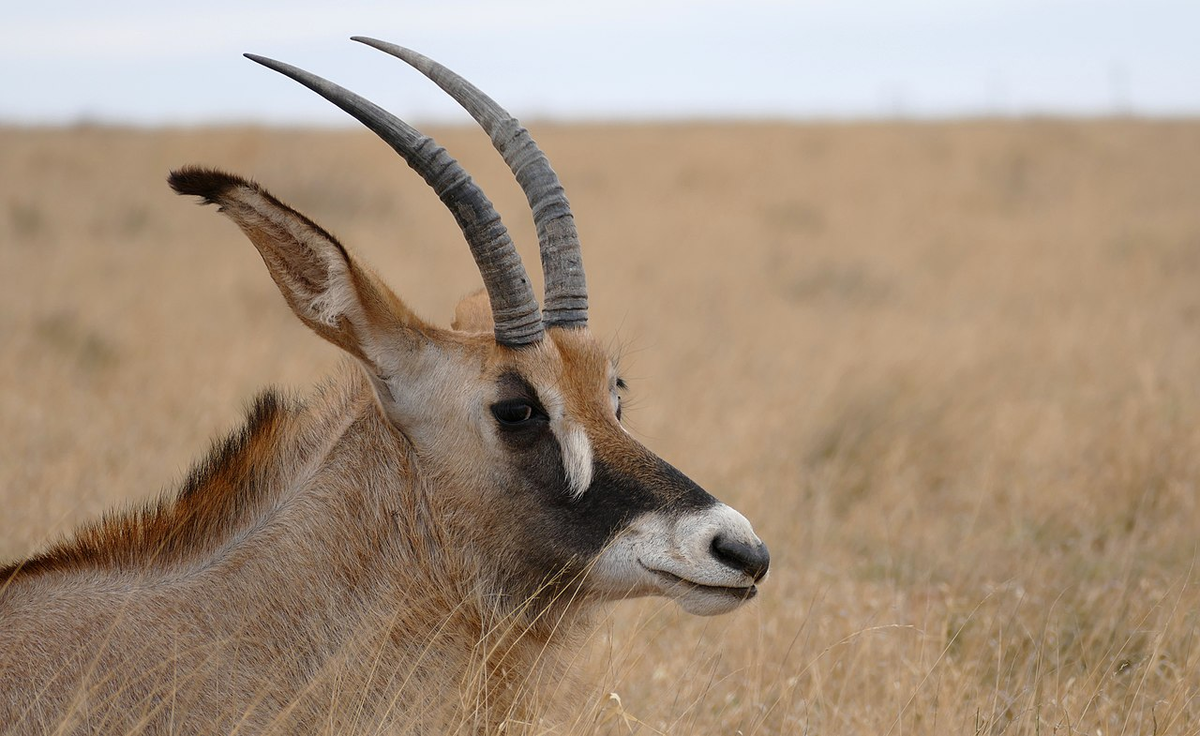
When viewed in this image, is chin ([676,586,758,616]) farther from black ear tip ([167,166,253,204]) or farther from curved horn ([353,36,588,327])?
black ear tip ([167,166,253,204])

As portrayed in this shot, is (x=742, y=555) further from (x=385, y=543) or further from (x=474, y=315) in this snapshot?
(x=474, y=315)

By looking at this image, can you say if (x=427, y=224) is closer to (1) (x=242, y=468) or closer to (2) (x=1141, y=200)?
(2) (x=1141, y=200)

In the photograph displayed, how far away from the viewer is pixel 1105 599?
5.19 m

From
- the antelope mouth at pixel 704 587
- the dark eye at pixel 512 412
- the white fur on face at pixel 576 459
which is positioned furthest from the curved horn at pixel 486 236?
the antelope mouth at pixel 704 587

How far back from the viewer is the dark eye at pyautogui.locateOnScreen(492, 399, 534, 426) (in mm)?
3533

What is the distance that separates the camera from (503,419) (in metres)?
3.55

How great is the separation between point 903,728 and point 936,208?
17.7 metres

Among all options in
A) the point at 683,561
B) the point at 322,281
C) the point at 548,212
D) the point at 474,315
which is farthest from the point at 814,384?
the point at 322,281

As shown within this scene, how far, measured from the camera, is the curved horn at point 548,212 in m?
3.89

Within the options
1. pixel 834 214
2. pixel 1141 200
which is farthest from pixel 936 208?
pixel 1141 200

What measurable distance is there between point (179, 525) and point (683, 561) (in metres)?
1.45

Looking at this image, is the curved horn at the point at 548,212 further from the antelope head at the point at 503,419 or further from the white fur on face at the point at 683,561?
the white fur on face at the point at 683,561

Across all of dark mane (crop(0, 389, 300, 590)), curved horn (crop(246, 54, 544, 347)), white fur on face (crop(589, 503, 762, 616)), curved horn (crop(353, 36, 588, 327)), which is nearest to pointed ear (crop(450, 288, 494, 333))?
curved horn (crop(353, 36, 588, 327))

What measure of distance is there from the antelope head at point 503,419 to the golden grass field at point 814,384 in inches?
21.2
